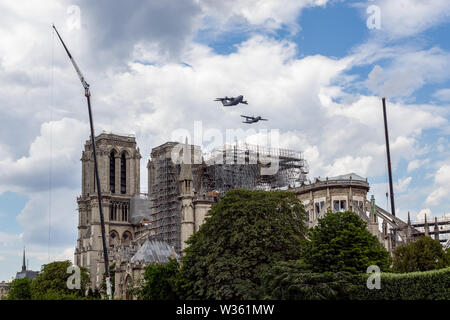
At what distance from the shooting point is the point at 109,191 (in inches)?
5896

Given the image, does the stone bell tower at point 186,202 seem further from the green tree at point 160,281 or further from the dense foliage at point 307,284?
the dense foliage at point 307,284

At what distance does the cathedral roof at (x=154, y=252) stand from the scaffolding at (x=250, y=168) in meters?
15.1

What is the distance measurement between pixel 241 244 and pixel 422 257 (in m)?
20.0

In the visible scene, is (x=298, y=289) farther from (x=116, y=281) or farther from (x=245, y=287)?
(x=116, y=281)

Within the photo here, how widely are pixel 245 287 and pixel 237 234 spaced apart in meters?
5.67

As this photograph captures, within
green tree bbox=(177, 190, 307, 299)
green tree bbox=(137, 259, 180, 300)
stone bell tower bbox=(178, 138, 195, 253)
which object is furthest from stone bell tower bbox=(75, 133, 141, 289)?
green tree bbox=(177, 190, 307, 299)

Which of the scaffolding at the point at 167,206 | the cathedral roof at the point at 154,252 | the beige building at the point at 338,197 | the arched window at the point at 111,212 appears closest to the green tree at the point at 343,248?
the beige building at the point at 338,197

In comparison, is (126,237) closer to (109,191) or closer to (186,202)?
(109,191)

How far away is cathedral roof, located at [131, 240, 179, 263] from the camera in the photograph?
11046 cm

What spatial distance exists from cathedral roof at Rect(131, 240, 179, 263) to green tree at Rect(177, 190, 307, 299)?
140ft

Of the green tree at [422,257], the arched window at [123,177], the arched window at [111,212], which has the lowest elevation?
the green tree at [422,257]

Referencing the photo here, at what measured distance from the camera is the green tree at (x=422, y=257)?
67.7 metres

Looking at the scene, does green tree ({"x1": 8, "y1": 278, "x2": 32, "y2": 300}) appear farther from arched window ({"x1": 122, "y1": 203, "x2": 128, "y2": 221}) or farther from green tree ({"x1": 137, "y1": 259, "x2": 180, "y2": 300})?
arched window ({"x1": 122, "y1": 203, "x2": 128, "y2": 221})
